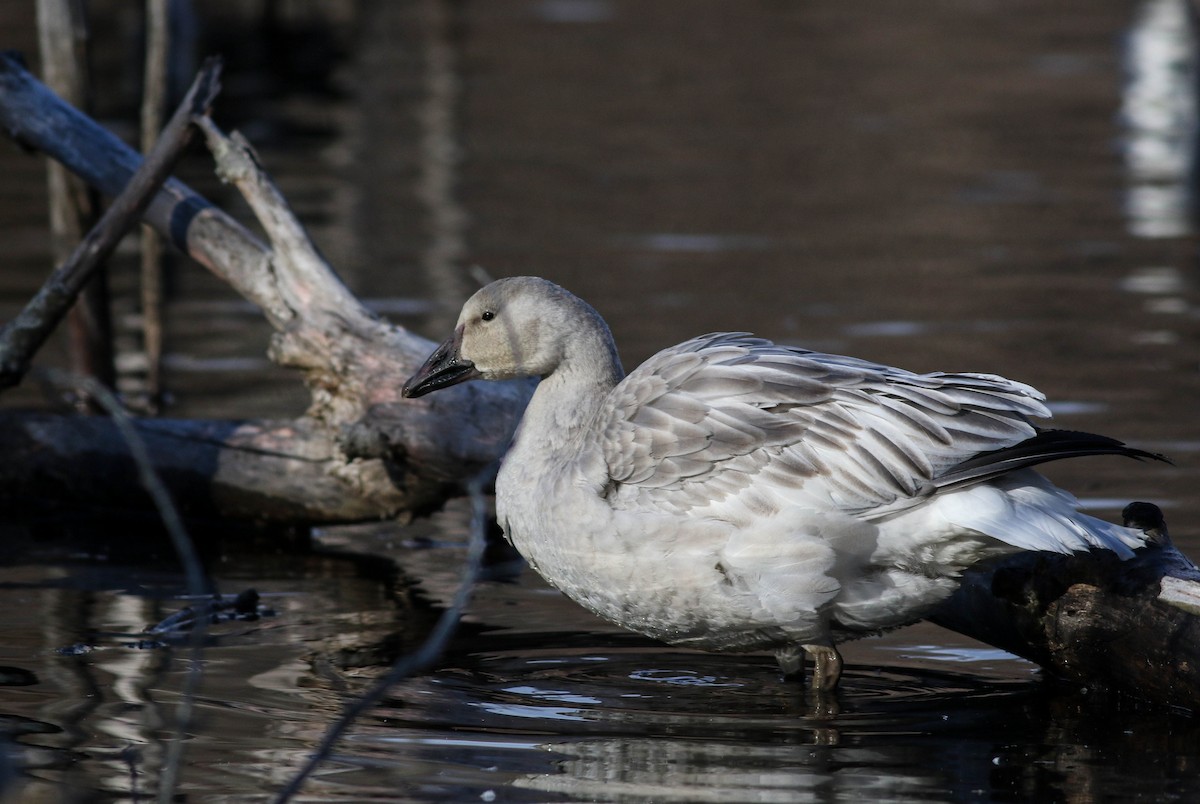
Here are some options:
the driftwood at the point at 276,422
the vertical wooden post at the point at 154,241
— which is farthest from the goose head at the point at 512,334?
the vertical wooden post at the point at 154,241

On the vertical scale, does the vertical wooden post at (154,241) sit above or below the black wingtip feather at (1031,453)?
above

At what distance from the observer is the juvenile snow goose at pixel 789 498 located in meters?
5.21

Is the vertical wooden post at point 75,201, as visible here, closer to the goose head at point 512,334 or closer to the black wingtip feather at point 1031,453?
the goose head at point 512,334

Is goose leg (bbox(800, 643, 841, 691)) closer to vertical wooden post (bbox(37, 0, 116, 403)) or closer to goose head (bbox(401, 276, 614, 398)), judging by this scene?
goose head (bbox(401, 276, 614, 398))

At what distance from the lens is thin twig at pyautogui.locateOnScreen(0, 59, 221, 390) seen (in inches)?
303

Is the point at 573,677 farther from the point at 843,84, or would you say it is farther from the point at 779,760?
the point at 843,84

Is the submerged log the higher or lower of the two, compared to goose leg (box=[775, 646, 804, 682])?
higher

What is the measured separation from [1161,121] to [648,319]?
477 inches

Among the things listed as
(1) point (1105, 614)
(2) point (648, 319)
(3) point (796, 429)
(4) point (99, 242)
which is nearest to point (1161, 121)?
(2) point (648, 319)

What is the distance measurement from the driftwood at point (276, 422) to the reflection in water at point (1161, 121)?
905 centimetres

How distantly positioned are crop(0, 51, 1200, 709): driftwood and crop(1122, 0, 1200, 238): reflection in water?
9052mm

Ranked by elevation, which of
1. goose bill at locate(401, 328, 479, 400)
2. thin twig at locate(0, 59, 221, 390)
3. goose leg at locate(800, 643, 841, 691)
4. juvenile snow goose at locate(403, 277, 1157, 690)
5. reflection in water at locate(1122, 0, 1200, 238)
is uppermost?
reflection in water at locate(1122, 0, 1200, 238)

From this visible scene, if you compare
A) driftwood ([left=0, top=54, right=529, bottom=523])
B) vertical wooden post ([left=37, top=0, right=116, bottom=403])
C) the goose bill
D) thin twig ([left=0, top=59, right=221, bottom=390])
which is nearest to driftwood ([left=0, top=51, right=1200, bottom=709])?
driftwood ([left=0, top=54, right=529, bottom=523])

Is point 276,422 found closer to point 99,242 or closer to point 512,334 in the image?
point 99,242
